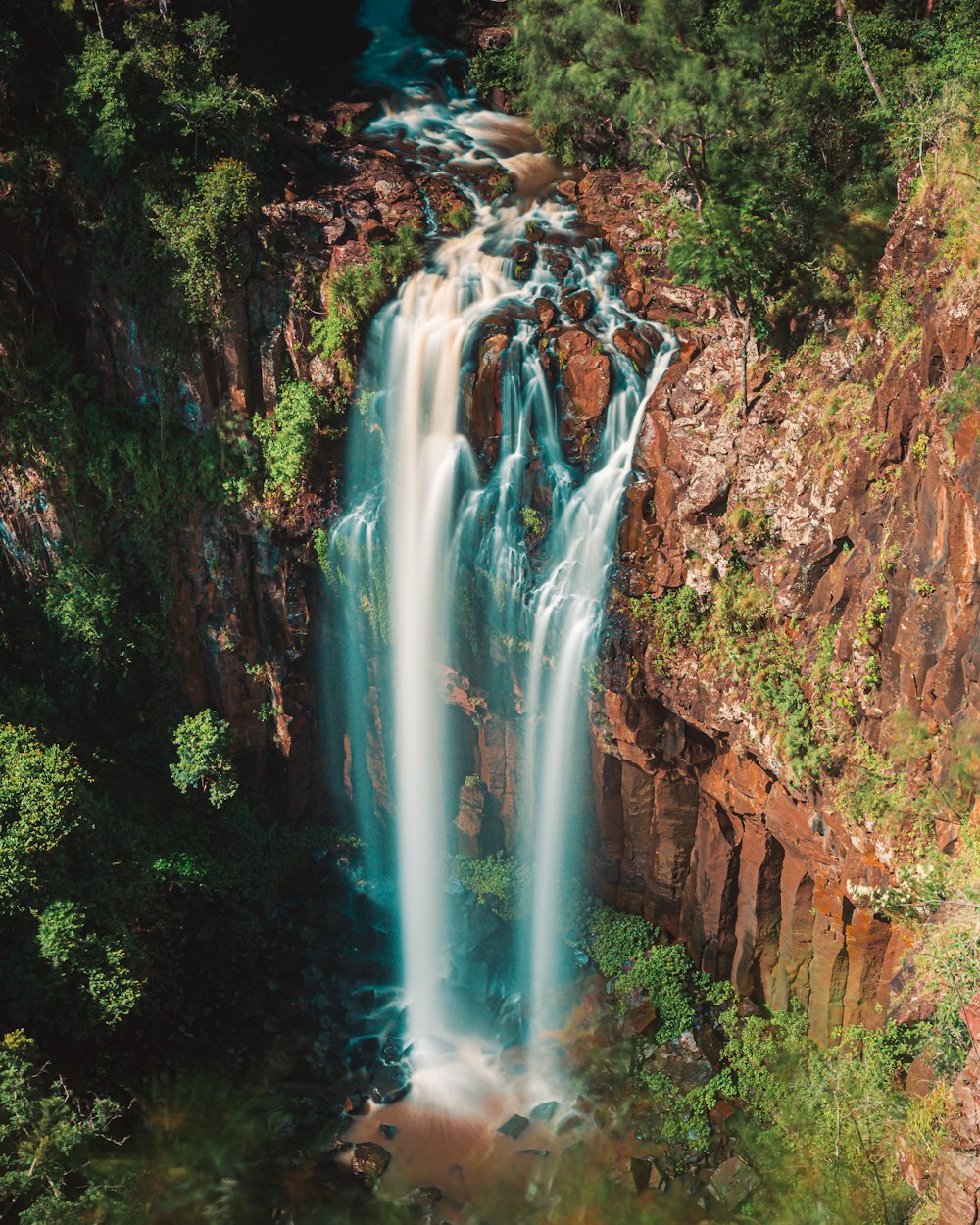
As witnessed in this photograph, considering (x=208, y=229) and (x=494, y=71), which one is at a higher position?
(x=494, y=71)

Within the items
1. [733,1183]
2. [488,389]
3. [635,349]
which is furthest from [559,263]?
[733,1183]

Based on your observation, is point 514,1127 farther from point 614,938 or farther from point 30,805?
point 30,805

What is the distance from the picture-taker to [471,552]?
59.1ft

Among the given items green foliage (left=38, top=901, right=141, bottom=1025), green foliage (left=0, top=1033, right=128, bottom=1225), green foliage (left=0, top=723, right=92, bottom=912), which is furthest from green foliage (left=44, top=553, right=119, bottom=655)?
green foliage (left=0, top=1033, right=128, bottom=1225)

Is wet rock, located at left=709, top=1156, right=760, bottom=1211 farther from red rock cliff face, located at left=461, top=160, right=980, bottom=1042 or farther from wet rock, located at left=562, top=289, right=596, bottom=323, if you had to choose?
wet rock, located at left=562, top=289, right=596, bottom=323

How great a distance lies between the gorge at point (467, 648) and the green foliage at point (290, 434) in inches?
4.8

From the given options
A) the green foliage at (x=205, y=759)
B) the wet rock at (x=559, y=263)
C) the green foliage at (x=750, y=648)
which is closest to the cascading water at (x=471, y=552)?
the wet rock at (x=559, y=263)

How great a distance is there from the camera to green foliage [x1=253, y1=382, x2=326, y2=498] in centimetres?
1862

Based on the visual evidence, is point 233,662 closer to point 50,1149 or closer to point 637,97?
point 50,1149

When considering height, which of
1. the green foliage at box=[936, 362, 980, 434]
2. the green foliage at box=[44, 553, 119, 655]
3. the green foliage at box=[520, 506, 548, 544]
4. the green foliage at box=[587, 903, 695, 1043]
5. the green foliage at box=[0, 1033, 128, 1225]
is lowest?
the green foliage at box=[587, 903, 695, 1043]

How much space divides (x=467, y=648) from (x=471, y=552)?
74.5 inches

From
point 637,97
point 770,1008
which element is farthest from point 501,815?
point 637,97

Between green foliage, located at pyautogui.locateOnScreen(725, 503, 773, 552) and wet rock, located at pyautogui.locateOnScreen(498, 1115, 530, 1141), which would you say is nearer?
green foliage, located at pyautogui.locateOnScreen(725, 503, 773, 552)

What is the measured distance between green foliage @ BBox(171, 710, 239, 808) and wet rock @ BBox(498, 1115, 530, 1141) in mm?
8028
